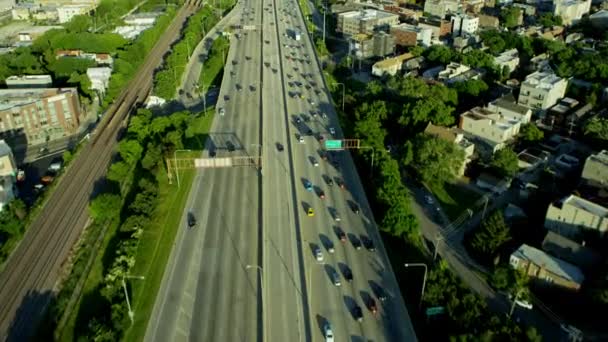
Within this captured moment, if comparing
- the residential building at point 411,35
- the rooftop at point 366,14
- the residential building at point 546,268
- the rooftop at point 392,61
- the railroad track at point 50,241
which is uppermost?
the rooftop at point 366,14

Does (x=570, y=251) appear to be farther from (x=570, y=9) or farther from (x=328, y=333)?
(x=570, y=9)

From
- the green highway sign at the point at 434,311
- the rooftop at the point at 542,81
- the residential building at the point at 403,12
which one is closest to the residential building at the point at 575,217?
the green highway sign at the point at 434,311

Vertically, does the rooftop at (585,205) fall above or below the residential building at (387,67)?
below

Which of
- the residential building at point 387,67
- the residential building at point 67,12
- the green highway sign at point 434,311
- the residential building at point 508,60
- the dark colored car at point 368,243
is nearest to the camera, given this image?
the green highway sign at point 434,311

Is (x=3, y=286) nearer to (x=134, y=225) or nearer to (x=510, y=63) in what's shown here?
(x=134, y=225)

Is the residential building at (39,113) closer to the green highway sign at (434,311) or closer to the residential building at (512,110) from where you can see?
the residential building at (512,110)

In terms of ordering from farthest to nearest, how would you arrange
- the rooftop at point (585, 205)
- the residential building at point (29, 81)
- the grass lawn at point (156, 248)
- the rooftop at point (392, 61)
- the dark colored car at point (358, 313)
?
the rooftop at point (392, 61) → the residential building at point (29, 81) → the rooftop at point (585, 205) → the grass lawn at point (156, 248) → the dark colored car at point (358, 313)

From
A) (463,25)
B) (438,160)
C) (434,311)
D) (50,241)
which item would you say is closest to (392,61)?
(463,25)
